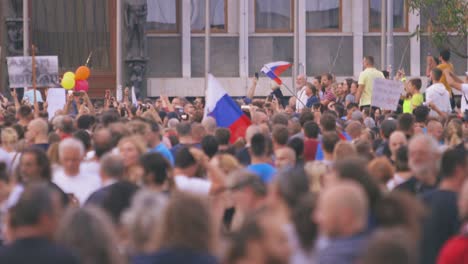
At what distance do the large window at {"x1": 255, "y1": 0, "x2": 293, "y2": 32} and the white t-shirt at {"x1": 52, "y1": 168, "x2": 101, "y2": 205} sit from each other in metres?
32.1

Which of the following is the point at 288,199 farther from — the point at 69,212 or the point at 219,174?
the point at 219,174

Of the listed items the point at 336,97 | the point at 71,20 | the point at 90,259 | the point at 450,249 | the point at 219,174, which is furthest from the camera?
the point at 71,20

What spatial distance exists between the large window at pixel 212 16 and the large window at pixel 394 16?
4.29m

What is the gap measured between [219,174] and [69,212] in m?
3.96

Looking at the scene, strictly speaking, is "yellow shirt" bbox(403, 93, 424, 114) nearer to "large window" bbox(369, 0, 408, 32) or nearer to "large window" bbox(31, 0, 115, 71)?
"large window" bbox(31, 0, 115, 71)

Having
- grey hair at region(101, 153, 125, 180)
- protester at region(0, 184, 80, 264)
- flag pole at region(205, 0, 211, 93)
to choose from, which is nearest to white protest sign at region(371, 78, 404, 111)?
grey hair at region(101, 153, 125, 180)

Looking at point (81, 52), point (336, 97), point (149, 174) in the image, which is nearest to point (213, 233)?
point (149, 174)

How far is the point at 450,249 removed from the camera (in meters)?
8.44

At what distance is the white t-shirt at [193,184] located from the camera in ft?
39.4

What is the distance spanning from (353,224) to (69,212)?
1509 mm

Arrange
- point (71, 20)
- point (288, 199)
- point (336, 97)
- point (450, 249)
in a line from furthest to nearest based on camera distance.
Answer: point (71, 20)
point (336, 97)
point (288, 199)
point (450, 249)

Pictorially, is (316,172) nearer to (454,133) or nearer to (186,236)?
(186,236)

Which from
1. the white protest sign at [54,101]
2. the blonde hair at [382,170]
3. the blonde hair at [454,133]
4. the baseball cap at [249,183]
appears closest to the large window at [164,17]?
the white protest sign at [54,101]

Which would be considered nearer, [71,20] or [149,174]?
[149,174]
